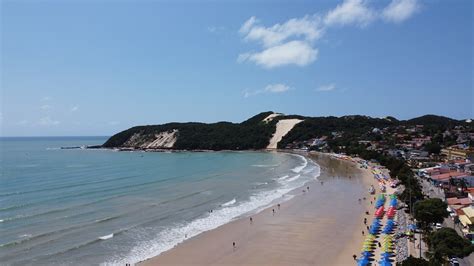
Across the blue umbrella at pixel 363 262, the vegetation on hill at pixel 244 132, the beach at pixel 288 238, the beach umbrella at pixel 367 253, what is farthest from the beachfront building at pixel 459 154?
the blue umbrella at pixel 363 262

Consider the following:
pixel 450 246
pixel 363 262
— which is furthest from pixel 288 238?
pixel 450 246

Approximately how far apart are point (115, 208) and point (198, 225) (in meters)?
9.66

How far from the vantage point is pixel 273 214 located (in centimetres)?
3834

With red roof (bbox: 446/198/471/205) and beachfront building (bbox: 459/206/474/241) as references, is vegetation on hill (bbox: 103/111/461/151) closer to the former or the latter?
red roof (bbox: 446/198/471/205)

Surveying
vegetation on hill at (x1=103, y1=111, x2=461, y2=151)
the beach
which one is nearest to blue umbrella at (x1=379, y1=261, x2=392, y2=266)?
the beach

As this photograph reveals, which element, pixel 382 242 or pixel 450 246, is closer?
pixel 450 246

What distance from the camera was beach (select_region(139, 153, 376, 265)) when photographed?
25.9 metres

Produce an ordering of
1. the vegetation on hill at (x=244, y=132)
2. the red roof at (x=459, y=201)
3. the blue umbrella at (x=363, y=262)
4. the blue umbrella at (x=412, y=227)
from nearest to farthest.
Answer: the blue umbrella at (x=363, y=262) < the blue umbrella at (x=412, y=227) < the red roof at (x=459, y=201) < the vegetation on hill at (x=244, y=132)

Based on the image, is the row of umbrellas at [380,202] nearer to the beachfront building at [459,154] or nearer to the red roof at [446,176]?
the red roof at [446,176]

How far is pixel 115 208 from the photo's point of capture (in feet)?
128

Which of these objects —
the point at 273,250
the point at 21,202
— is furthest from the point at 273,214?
the point at 21,202

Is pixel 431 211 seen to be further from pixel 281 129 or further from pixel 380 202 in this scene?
pixel 281 129

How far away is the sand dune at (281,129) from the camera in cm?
14595

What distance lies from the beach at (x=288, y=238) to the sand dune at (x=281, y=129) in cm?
9940
